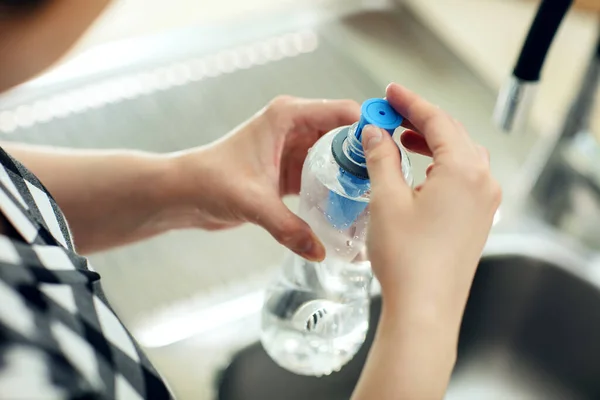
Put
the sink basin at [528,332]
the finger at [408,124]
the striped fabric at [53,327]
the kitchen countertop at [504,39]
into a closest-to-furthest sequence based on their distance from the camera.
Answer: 1. the striped fabric at [53,327]
2. the finger at [408,124]
3. the sink basin at [528,332]
4. the kitchen countertop at [504,39]

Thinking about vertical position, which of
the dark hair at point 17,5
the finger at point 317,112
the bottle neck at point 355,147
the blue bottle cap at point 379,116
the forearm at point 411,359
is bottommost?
the forearm at point 411,359

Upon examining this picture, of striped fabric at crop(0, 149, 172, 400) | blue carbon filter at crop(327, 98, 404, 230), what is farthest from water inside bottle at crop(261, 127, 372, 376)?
striped fabric at crop(0, 149, 172, 400)

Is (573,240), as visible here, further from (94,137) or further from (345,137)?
(94,137)

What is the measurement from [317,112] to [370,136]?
20cm

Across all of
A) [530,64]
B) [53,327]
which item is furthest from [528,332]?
[53,327]

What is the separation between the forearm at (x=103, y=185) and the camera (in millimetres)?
639

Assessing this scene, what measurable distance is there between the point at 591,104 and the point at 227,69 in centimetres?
51

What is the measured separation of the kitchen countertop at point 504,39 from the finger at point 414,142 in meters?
0.50

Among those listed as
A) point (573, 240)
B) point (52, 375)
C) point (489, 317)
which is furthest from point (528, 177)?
point (52, 375)

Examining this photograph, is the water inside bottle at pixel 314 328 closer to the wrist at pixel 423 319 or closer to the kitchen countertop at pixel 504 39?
the wrist at pixel 423 319

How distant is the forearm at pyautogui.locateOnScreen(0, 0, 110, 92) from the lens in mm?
413

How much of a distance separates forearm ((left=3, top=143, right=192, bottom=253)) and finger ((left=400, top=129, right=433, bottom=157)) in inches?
9.0

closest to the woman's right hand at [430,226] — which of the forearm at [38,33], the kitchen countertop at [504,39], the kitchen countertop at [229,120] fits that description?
the forearm at [38,33]

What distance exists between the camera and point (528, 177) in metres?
0.88
